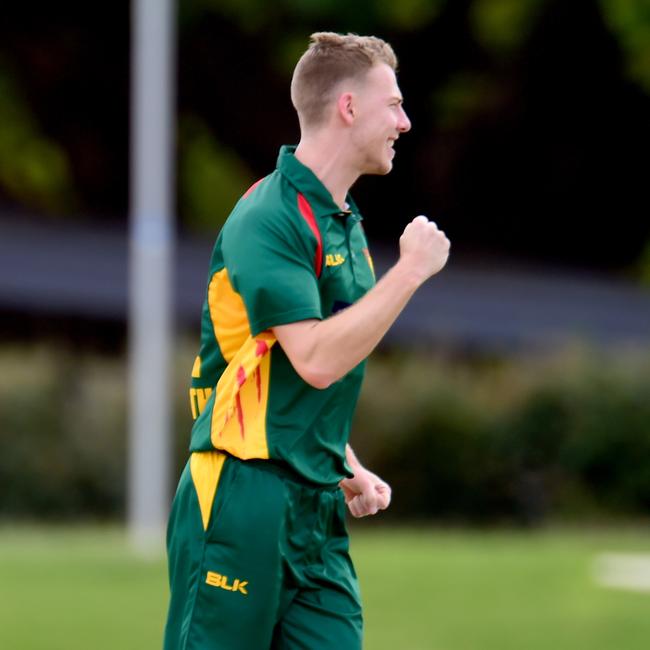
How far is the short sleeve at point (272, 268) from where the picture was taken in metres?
4.54

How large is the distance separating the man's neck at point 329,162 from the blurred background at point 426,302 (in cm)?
584

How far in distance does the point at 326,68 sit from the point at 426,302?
848 inches

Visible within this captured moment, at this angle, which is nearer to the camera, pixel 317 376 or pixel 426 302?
pixel 317 376

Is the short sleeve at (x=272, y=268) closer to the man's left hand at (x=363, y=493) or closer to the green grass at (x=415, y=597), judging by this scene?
the man's left hand at (x=363, y=493)

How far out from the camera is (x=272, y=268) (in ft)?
14.9

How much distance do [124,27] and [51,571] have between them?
68.1ft

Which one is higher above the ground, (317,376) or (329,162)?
(329,162)

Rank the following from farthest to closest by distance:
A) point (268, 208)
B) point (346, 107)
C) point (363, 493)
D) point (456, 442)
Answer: point (456, 442) < point (363, 493) < point (346, 107) < point (268, 208)

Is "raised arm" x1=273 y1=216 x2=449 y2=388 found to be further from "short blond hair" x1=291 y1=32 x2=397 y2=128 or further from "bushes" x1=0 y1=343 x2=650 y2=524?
"bushes" x1=0 y1=343 x2=650 y2=524

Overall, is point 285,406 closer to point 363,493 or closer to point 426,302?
point 363,493

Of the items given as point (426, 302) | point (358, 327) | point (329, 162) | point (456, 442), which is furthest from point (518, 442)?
point (358, 327)

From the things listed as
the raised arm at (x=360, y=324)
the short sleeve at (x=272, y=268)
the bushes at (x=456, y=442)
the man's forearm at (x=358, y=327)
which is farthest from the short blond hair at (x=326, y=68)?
the bushes at (x=456, y=442)

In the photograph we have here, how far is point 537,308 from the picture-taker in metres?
27.2

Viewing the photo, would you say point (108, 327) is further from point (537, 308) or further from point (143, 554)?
point (143, 554)
